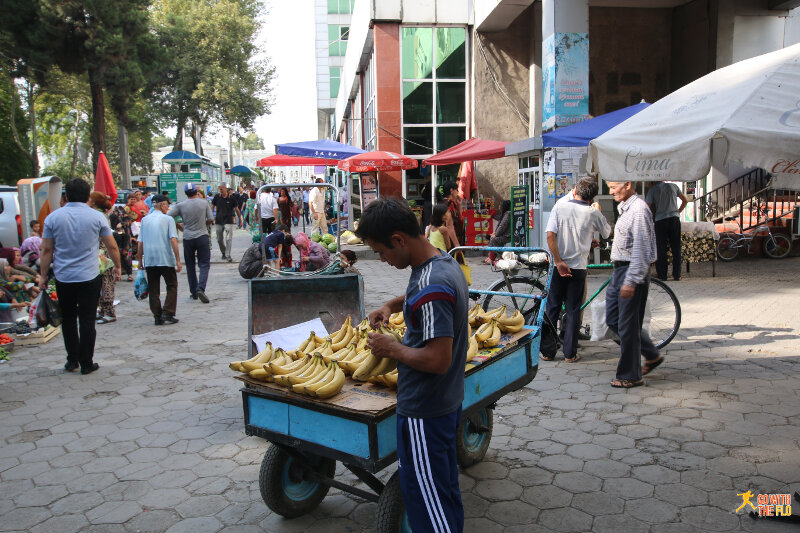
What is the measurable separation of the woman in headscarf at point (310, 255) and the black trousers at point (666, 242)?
5834mm

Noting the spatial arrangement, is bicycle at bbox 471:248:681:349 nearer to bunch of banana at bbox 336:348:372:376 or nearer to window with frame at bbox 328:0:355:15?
bunch of banana at bbox 336:348:372:376

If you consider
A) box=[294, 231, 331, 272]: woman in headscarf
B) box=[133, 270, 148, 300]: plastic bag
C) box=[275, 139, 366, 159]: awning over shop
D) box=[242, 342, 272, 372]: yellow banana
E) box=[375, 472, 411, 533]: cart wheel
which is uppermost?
box=[275, 139, 366, 159]: awning over shop

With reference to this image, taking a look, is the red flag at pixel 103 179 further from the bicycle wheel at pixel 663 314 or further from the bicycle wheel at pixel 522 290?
the bicycle wheel at pixel 663 314

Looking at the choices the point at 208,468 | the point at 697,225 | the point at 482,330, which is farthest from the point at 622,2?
the point at 208,468

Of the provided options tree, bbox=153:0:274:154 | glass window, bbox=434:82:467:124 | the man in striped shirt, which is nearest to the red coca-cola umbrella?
glass window, bbox=434:82:467:124

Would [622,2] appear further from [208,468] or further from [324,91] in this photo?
[324,91]

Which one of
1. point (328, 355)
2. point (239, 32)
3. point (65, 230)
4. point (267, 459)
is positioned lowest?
point (267, 459)

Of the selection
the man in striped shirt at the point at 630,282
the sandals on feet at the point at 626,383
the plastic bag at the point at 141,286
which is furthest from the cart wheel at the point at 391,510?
the plastic bag at the point at 141,286

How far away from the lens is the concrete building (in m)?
15.4

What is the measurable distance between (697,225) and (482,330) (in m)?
9.10

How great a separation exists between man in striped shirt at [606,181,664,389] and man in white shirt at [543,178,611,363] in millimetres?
599

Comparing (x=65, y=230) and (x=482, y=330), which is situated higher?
(x=65, y=230)

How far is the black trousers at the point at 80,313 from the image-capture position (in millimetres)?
6082

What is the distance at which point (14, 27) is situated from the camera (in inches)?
839
